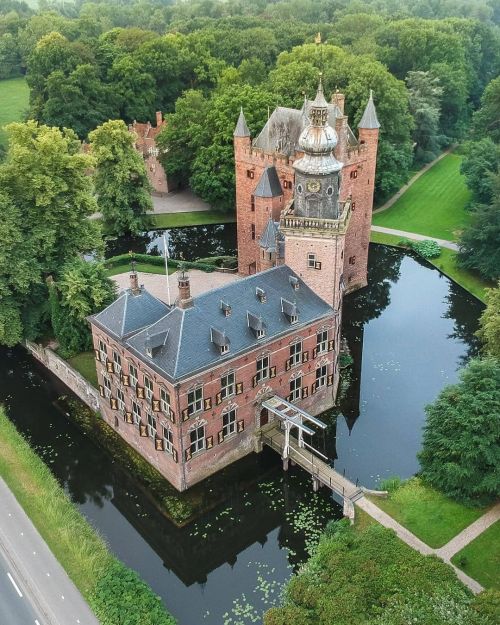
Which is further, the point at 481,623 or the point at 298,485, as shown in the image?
the point at 298,485

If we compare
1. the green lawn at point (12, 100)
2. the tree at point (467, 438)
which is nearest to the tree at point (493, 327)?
the tree at point (467, 438)

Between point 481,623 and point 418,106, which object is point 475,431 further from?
point 418,106

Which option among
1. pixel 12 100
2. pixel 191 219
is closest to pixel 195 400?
pixel 191 219

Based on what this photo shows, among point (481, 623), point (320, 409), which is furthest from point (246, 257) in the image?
point (481, 623)

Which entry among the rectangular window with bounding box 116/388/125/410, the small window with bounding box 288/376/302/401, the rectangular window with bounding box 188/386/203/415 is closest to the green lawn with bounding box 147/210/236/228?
the rectangular window with bounding box 116/388/125/410

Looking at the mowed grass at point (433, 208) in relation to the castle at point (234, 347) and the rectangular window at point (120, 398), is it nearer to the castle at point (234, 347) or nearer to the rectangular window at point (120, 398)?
the castle at point (234, 347)

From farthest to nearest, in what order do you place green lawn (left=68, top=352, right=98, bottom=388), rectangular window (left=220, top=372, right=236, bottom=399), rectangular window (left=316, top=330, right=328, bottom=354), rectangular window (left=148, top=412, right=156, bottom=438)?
green lawn (left=68, top=352, right=98, bottom=388)
rectangular window (left=316, top=330, right=328, bottom=354)
rectangular window (left=148, top=412, right=156, bottom=438)
rectangular window (left=220, top=372, right=236, bottom=399)

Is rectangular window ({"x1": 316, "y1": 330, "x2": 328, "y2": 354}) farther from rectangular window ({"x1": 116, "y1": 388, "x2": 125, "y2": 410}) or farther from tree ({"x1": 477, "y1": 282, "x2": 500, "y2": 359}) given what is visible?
rectangular window ({"x1": 116, "y1": 388, "x2": 125, "y2": 410})
